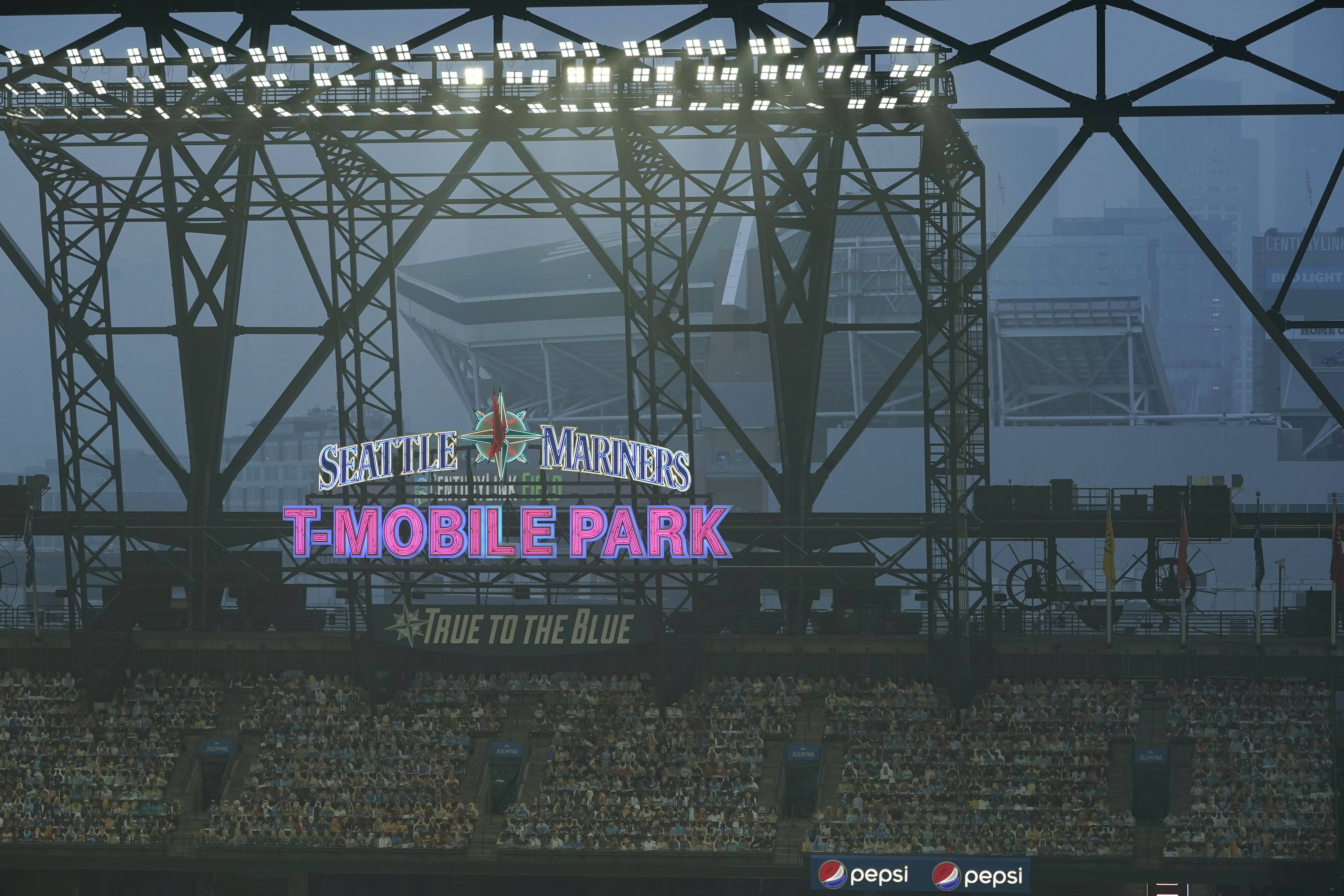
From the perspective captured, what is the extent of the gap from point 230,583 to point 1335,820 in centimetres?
2794

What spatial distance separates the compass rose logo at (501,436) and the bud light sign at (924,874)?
1318cm

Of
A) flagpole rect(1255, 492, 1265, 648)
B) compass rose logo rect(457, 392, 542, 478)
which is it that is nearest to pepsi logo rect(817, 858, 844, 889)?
flagpole rect(1255, 492, 1265, 648)

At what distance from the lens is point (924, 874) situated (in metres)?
36.6

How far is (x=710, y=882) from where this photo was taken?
39250 millimetres

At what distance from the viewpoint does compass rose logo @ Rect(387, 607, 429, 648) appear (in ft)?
137

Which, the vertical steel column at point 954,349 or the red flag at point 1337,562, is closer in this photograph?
the vertical steel column at point 954,349

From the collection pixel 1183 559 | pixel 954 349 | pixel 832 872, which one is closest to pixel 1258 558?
pixel 1183 559

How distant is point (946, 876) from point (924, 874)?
49 centimetres

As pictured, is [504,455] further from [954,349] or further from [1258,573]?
[1258,573]

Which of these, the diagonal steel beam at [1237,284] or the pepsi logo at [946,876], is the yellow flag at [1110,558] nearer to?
the diagonal steel beam at [1237,284]

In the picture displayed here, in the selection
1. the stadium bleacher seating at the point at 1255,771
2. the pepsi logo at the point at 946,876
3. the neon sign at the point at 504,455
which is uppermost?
the neon sign at the point at 504,455

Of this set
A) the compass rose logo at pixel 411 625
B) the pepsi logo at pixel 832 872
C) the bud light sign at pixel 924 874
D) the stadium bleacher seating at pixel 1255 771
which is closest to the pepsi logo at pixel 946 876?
the bud light sign at pixel 924 874

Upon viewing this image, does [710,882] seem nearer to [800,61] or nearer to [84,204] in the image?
[800,61]

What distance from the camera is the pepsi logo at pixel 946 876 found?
36.6m
